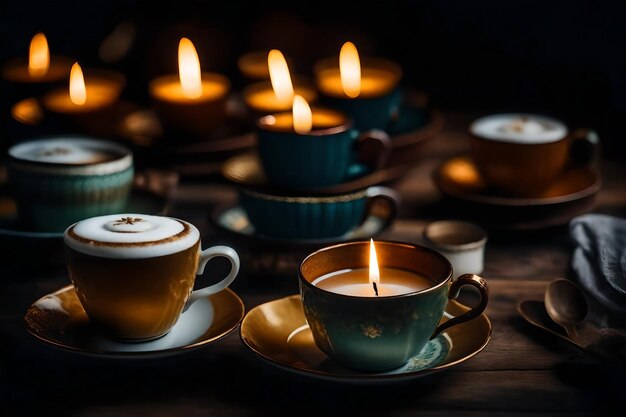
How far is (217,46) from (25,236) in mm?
1140

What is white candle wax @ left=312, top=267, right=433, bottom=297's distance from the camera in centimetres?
100

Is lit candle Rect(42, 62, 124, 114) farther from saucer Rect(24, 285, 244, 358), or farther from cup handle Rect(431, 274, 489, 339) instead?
cup handle Rect(431, 274, 489, 339)

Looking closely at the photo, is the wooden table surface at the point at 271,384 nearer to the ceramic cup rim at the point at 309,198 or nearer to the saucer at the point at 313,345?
the saucer at the point at 313,345

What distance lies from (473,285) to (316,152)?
407 millimetres

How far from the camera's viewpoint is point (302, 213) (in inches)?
51.3

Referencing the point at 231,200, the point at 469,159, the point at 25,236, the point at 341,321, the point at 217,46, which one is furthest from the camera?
the point at 217,46

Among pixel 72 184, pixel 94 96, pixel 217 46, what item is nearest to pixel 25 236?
pixel 72 184

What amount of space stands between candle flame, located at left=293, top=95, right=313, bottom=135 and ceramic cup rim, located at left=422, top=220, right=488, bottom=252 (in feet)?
0.70

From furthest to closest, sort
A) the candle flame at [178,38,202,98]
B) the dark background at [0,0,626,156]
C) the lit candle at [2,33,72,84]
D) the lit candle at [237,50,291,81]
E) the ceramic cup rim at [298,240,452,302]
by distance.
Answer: the dark background at [0,0,626,156] < the lit candle at [237,50,291,81] < the lit candle at [2,33,72,84] < the candle flame at [178,38,202,98] < the ceramic cup rim at [298,240,452,302]

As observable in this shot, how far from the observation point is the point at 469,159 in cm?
163

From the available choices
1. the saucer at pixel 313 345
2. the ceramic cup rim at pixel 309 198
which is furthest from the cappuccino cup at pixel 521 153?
the saucer at pixel 313 345

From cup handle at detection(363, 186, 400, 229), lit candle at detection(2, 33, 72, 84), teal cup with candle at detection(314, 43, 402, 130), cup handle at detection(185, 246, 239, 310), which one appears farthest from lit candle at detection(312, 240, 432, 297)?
lit candle at detection(2, 33, 72, 84)

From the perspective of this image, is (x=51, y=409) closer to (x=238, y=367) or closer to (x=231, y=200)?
(x=238, y=367)

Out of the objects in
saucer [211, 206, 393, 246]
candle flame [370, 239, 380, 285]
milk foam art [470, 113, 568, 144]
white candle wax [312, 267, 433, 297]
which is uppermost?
milk foam art [470, 113, 568, 144]
